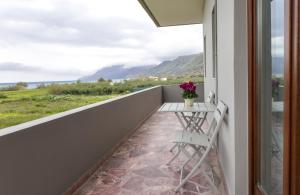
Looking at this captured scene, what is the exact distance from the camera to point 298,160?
1041 mm

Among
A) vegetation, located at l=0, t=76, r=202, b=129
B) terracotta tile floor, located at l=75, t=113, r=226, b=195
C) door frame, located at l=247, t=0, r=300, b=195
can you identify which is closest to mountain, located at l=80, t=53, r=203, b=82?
vegetation, located at l=0, t=76, r=202, b=129

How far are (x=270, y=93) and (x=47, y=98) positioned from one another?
23.5 feet

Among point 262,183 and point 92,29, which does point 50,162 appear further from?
point 92,29

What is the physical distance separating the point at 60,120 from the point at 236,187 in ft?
5.44

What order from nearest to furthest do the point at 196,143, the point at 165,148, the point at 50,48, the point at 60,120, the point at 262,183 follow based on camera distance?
1. the point at 262,183
2. the point at 60,120
3. the point at 196,143
4. the point at 165,148
5. the point at 50,48

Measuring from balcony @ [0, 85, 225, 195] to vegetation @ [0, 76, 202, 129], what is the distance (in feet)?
3.56

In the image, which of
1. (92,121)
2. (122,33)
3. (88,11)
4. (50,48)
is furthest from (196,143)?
(122,33)

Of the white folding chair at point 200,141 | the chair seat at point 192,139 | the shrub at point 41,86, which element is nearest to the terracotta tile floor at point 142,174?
the white folding chair at point 200,141

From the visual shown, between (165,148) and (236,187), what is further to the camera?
(165,148)

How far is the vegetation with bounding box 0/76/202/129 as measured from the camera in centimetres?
511

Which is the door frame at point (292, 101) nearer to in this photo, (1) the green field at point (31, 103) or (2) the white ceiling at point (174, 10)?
(1) the green field at point (31, 103)

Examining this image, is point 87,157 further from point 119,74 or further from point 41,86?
point 119,74

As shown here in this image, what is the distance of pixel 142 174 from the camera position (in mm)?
2803

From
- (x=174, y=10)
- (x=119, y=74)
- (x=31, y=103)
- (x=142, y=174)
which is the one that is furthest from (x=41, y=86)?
(x=119, y=74)
